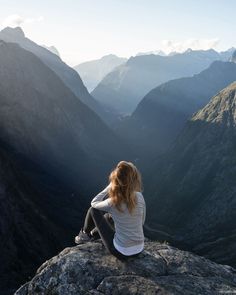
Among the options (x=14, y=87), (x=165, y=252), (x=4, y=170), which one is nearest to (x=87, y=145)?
(x=14, y=87)

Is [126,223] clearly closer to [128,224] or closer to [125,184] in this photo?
[128,224]

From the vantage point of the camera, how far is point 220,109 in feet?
584

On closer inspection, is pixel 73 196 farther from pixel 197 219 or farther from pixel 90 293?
pixel 90 293

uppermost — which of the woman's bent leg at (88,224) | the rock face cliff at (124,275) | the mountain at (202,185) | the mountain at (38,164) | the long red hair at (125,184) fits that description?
the long red hair at (125,184)

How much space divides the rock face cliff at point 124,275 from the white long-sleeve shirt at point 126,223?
42 cm

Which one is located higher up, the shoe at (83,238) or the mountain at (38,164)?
the shoe at (83,238)

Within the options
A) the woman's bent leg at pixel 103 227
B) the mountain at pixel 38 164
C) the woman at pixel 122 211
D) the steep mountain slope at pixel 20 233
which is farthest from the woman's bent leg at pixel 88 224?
the mountain at pixel 38 164

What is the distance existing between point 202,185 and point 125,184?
455 feet

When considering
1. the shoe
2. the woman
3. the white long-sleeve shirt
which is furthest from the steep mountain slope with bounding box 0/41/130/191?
the white long-sleeve shirt

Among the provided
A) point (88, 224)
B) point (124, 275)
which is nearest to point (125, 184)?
point (124, 275)

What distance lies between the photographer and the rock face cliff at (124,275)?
11802 mm

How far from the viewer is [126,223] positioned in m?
12.8

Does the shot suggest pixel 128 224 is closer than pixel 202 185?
Yes

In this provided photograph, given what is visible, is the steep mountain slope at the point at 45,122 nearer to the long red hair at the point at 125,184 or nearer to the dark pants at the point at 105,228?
the dark pants at the point at 105,228
